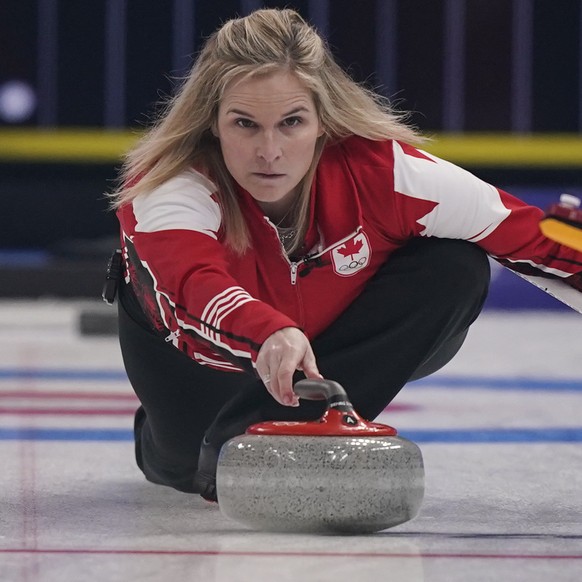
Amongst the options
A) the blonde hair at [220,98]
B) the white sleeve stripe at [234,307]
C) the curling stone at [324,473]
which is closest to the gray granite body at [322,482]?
the curling stone at [324,473]

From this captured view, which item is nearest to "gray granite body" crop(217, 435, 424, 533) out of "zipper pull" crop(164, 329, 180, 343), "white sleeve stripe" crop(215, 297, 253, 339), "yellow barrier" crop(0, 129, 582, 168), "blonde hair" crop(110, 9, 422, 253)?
"white sleeve stripe" crop(215, 297, 253, 339)

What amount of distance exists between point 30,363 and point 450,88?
3860 millimetres

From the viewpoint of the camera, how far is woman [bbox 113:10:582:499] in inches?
68.3

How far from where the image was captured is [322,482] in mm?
1476

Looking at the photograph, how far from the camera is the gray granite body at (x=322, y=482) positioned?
1.47 m

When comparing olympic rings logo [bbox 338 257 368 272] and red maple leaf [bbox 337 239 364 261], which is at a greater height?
red maple leaf [bbox 337 239 364 261]

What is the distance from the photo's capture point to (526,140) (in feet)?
23.8

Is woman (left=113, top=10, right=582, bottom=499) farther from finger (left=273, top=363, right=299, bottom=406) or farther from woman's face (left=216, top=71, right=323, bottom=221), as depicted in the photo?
finger (left=273, top=363, right=299, bottom=406)

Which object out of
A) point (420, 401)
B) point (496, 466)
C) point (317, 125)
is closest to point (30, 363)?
point (420, 401)

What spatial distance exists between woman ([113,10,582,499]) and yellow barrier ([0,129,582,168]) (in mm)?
5321

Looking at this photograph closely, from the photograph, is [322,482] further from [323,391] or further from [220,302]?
[220,302]

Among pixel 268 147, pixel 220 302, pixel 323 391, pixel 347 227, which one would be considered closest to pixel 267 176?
pixel 268 147

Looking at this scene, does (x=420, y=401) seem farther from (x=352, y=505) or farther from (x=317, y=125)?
(x=352, y=505)

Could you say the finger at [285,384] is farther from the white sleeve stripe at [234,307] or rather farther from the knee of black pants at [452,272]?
the knee of black pants at [452,272]
